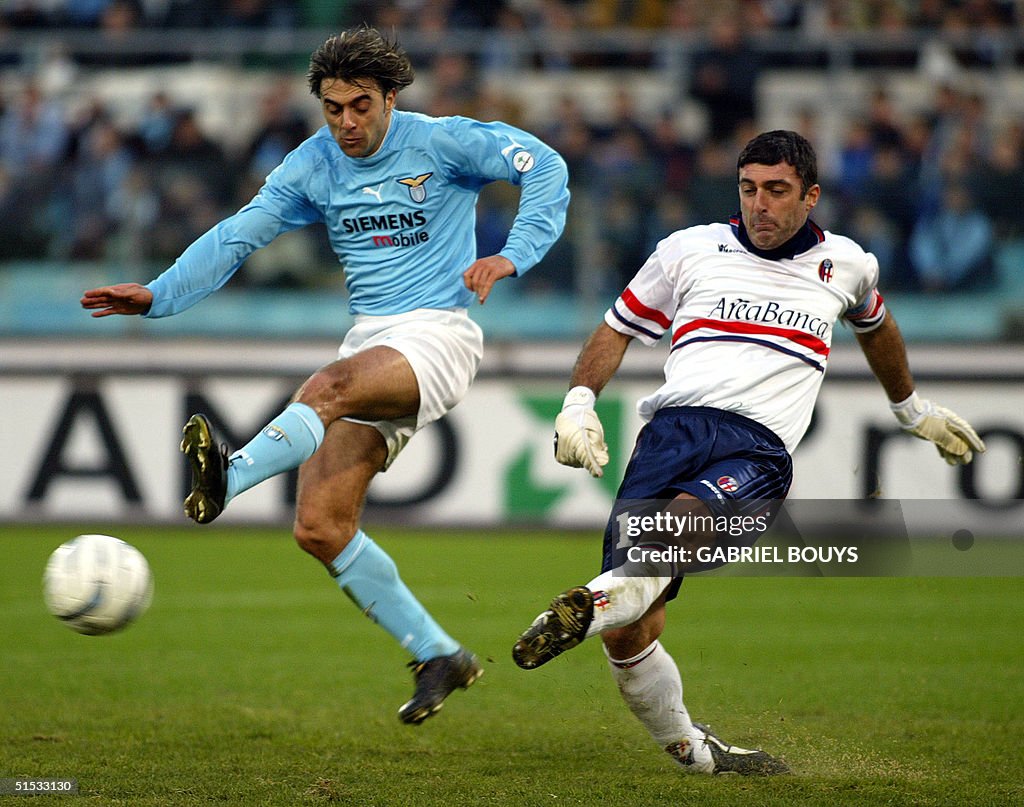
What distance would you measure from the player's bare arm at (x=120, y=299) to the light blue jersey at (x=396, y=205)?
7.0 inches

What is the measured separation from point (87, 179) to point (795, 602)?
6838mm

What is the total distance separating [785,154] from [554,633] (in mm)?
1871

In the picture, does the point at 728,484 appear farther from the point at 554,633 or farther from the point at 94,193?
the point at 94,193

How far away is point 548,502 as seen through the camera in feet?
39.4

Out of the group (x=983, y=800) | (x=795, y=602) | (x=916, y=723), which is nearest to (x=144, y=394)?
(x=795, y=602)

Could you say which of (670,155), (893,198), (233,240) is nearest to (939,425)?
(233,240)

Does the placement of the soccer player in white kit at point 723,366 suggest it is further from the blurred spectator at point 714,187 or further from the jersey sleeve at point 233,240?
the blurred spectator at point 714,187

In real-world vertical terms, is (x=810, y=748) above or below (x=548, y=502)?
above

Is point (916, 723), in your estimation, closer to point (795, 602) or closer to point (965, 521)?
point (795, 602)

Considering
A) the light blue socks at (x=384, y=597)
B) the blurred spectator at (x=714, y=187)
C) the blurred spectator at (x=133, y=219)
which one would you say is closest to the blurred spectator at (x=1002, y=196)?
the blurred spectator at (x=714, y=187)

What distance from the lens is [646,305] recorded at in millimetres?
5469

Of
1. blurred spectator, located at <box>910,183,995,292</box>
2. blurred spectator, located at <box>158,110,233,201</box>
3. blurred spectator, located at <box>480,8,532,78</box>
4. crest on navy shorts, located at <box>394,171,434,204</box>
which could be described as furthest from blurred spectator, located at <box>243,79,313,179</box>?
crest on navy shorts, located at <box>394,171,434,204</box>

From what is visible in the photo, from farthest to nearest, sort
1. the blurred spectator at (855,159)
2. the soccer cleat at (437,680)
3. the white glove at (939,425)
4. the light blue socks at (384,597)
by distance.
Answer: the blurred spectator at (855,159)
the white glove at (939,425)
the light blue socks at (384,597)
the soccer cleat at (437,680)

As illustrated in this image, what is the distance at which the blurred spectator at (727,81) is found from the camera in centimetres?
1316
